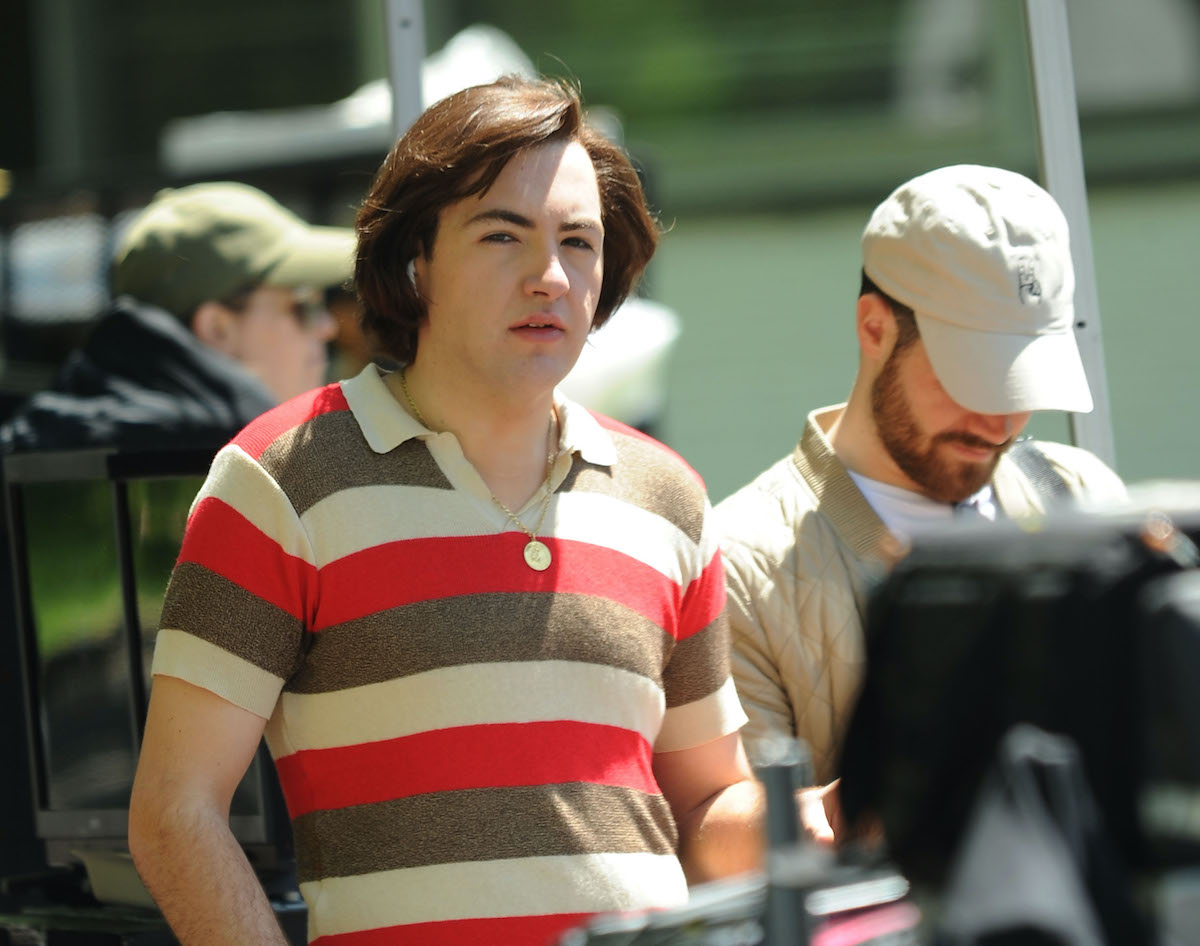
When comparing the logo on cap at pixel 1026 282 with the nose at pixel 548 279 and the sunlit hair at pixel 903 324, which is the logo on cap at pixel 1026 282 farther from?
the nose at pixel 548 279

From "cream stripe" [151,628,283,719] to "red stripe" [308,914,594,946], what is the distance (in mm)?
287

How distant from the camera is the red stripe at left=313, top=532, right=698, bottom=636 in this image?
1.95 meters

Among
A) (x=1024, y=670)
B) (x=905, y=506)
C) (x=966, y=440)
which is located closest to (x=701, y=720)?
(x=905, y=506)

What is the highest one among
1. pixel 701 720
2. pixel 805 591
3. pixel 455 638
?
pixel 455 638

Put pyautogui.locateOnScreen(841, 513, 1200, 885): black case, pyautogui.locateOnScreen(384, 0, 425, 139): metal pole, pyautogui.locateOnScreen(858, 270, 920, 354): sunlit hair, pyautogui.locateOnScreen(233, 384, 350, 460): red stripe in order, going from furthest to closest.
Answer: pyautogui.locateOnScreen(384, 0, 425, 139): metal pole < pyautogui.locateOnScreen(858, 270, 920, 354): sunlit hair < pyautogui.locateOnScreen(233, 384, 350, 460): red stripe < pyautogui.locateOnScreen(841, 513, 1200, 885): black case

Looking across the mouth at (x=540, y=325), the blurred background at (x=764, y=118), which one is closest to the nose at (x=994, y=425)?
the mouth at (x=540, y=325)

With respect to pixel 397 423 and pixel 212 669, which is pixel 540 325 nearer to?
pixel 397 423

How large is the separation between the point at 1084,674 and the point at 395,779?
36.0 inches

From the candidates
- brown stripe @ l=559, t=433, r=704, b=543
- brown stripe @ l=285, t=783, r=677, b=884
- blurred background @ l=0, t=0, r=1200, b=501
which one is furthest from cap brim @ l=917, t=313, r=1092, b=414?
blurred background @ l=0, t=0, r=1200, b=501

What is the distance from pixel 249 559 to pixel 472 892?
0.44 metres

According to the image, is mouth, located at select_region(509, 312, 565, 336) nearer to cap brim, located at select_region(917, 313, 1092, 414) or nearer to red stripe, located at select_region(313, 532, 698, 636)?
red stripe, located at select_region(313, 532, 698, 636)

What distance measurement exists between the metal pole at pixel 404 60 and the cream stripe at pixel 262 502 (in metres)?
1.06

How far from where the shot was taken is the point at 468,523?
2.01 metres

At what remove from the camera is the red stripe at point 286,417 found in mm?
1986
